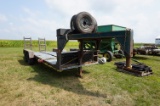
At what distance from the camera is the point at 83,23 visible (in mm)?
5000

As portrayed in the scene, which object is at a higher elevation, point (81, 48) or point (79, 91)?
point (81, 48)

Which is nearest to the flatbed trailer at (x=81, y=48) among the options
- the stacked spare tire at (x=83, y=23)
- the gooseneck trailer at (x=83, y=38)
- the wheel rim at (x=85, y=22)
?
the gooseneck trailer at (x=83, y=38)

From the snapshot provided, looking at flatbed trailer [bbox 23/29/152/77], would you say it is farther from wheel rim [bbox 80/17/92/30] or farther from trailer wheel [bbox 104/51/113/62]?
trailer wheel [bbox 104/51/113/62]

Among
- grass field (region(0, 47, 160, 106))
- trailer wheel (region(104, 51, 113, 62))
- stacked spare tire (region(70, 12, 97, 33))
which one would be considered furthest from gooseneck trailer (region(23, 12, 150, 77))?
trailer wheel (region(104, 51, 113, 62))

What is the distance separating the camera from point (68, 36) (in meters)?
4.80

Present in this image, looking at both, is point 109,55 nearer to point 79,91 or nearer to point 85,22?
point 85,22

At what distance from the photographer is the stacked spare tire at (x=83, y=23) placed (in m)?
4.75

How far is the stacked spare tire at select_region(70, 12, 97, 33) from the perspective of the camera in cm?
→ 475

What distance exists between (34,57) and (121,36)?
6.17 metres

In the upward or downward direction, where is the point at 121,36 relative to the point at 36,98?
upward

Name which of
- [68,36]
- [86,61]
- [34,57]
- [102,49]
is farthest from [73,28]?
[102,49]

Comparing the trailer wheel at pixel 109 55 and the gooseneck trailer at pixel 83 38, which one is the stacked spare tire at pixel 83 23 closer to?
the gooseneck trailer at pixel 83 38

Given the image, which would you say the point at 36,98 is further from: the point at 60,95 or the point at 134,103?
the point at 134,103

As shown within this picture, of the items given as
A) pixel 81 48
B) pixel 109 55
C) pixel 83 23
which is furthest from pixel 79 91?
pixel 109 55
